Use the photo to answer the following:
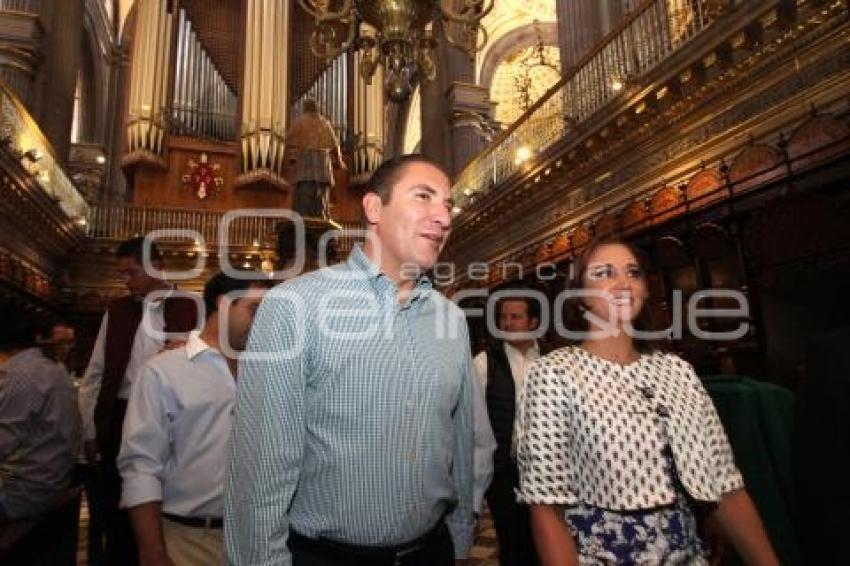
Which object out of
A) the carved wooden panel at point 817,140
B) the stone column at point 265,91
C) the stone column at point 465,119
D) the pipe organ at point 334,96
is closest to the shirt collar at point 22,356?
the carved wooden panel at point 817,140

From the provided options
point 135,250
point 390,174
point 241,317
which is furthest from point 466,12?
point 390,174

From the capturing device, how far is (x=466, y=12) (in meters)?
5.93

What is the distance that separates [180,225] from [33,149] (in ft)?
16.7

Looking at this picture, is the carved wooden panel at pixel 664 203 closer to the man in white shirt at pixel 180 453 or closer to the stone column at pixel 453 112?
the man in white shirt at pixel 180 453

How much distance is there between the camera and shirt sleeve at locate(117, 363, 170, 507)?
69.0 inches

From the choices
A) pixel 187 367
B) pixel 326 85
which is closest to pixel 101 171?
pixel 326 85

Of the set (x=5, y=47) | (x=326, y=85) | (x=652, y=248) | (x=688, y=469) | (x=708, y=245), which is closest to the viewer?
(x=688, y=469)

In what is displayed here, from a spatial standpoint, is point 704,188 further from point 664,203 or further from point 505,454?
point 505,454

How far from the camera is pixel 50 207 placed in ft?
32.8

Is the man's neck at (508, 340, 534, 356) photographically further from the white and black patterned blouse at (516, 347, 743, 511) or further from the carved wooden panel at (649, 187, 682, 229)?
the carved wooden panel at (649, 187, 682, 229)

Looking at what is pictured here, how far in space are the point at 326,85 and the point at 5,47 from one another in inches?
342

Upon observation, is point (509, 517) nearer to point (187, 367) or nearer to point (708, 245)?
point (187, 367)

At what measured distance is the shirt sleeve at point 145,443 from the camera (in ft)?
5.75

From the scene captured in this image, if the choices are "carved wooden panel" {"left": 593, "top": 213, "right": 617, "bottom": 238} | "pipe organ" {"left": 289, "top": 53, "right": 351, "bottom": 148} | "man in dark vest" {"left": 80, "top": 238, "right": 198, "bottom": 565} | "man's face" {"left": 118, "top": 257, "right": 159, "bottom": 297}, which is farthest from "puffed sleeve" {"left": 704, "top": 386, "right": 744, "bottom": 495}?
"pipe organ" {"left": 289, "top": 53, "right": 351, "bottom": 148}
